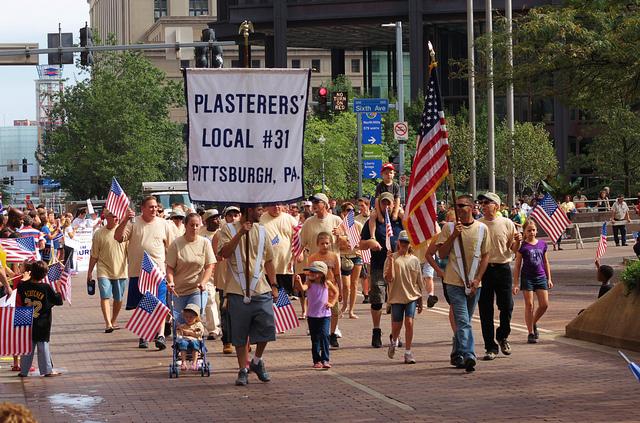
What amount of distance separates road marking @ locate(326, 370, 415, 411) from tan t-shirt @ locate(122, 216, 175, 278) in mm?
4204

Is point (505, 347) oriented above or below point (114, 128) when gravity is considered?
below

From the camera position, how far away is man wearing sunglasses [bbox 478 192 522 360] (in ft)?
49.7

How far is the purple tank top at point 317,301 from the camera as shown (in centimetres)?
1443

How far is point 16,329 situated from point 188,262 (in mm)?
2046

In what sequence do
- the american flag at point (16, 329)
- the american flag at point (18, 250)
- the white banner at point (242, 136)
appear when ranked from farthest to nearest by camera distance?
the american flag at point (18, 250) → the american flag at point (16, 329) → the white banner at point (242, 136)

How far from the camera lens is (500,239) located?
15336 millimetres

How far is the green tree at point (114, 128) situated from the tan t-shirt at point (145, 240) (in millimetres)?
58643

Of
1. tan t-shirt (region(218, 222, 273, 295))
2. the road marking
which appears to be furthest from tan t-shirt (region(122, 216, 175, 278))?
the road marking

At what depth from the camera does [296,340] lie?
58.4ft

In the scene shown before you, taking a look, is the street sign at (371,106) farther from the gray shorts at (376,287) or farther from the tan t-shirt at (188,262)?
the tan t-shirt at (188,262)

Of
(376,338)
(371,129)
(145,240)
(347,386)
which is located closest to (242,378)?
(347,386)

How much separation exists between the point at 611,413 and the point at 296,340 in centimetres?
716

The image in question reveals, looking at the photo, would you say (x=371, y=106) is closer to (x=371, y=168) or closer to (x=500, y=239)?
(x=371, y=168)

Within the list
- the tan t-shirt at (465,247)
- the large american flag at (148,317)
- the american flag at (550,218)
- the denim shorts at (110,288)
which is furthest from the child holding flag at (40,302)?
the american flag at (550,218)
